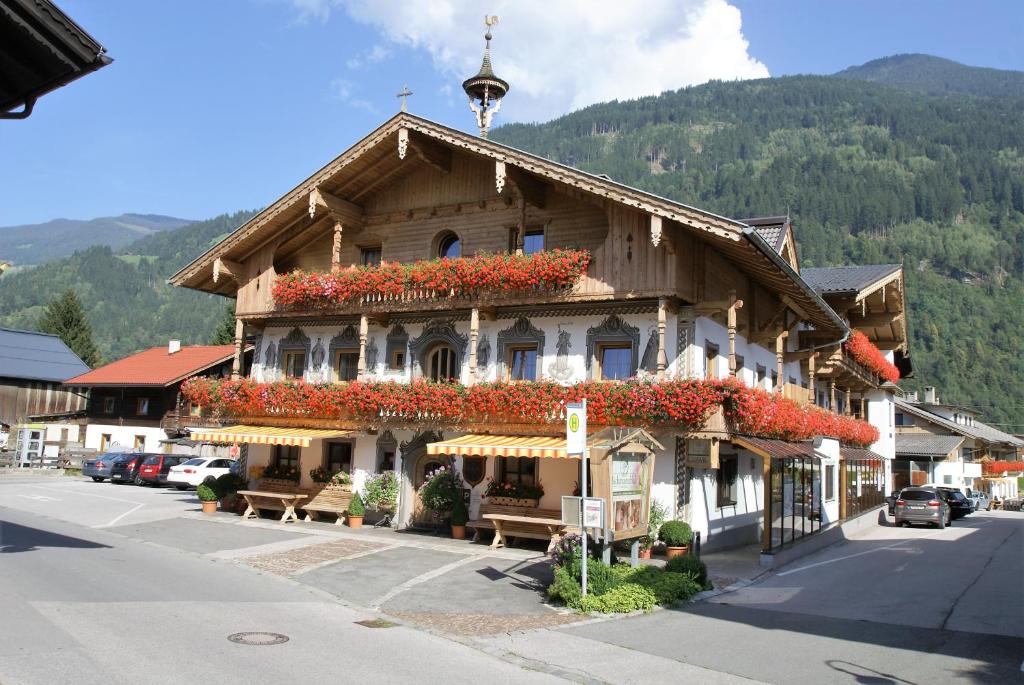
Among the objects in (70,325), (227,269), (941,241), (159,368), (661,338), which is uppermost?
(941,241)

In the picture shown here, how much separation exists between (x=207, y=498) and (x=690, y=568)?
1630cm

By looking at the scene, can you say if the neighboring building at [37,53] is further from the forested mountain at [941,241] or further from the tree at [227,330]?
the forested mountain at [941,241]

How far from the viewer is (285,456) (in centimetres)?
2692

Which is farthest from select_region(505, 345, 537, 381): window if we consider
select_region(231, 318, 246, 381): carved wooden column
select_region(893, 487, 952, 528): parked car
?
select_region(893, 487, 952, 528): parked car

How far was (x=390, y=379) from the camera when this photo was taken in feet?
81.1

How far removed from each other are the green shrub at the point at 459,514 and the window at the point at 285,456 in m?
6.80

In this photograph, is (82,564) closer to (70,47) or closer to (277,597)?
(277,597)

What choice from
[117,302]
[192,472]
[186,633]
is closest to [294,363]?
[192,472]

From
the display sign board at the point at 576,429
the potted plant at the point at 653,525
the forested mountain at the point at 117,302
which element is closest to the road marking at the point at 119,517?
the potted plant at the point at 653,525

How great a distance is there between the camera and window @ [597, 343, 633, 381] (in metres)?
21.1

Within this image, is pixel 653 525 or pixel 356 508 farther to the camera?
pixel 356 508

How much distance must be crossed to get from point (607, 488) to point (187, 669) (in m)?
7.52

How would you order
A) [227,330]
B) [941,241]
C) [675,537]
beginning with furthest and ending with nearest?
1. [941,241]
2. [227,330]
3. [675,537]

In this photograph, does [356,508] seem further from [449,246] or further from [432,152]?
[432,152]
